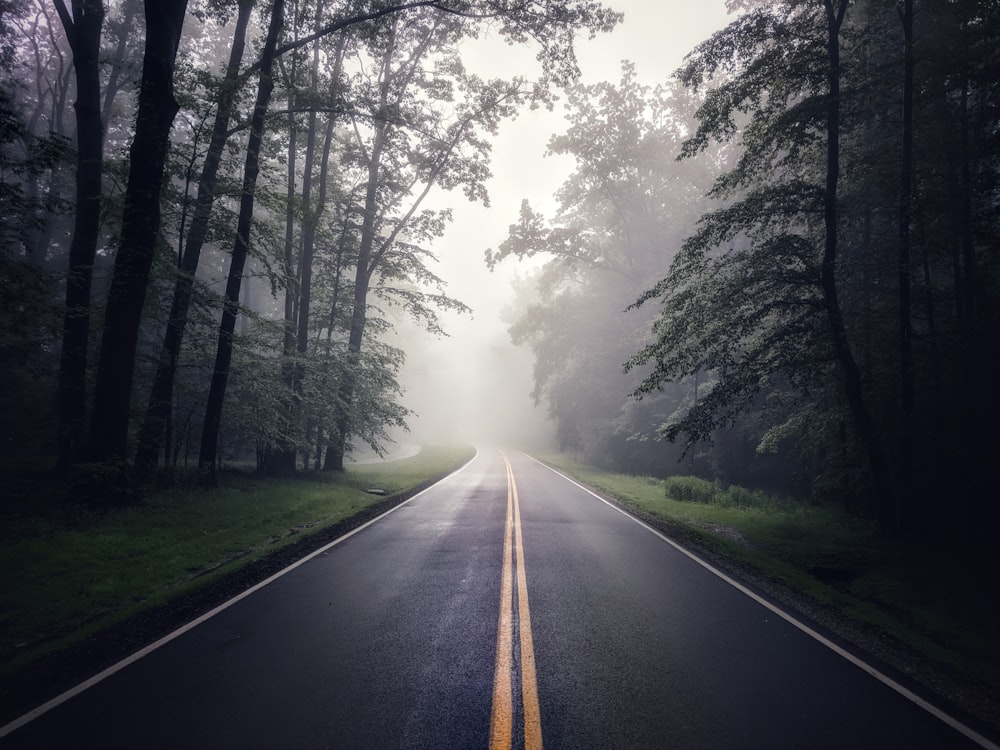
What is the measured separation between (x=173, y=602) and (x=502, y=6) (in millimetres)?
15583

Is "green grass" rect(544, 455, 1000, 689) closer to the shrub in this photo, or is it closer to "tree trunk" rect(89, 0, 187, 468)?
the shrub

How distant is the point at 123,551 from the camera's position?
7375mm

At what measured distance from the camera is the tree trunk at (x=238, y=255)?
41.7ft

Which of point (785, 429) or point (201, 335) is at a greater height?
point (201, 335)

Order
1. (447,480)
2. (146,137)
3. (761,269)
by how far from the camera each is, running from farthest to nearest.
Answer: (447,480) < (761,269) < (146,137)

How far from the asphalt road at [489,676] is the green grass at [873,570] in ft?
4.94

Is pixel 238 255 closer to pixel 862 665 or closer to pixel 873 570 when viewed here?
pixel 862 665

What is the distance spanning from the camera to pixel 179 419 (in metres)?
16.0

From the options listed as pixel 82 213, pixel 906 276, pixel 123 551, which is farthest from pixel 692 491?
pixel 82 213

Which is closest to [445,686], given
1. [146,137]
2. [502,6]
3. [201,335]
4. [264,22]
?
[146,137]

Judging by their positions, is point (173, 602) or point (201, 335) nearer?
point (173, 602)

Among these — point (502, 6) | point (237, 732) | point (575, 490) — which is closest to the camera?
point (237, 732)

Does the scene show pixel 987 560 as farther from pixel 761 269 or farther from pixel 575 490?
pixel 575 490

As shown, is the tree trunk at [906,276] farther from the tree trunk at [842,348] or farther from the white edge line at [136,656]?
the white edge line at [136,656]
